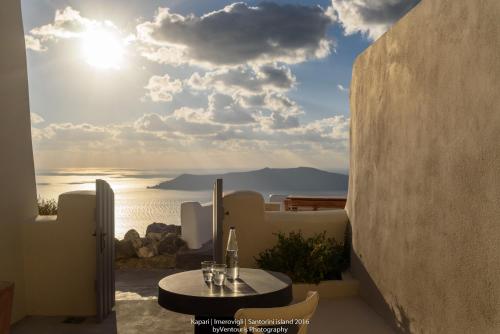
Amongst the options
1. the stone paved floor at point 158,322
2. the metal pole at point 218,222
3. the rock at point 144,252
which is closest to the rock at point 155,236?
the rock at point 144,252

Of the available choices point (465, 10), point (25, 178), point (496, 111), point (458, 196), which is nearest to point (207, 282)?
point (458, 196)

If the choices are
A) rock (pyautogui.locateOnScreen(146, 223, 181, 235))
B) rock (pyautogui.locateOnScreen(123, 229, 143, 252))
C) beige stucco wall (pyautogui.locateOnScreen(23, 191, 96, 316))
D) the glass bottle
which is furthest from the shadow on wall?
rock (pyautogui.locateOnScreen(146, 223, 181, 235))

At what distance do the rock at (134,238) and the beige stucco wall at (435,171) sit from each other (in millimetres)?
4955

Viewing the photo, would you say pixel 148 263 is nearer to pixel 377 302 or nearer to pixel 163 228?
pixel 163 228

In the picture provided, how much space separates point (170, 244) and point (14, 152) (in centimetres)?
440

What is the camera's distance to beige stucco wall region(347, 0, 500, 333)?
3.85 m

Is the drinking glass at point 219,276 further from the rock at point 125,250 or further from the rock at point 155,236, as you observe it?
the rock at point 155,236

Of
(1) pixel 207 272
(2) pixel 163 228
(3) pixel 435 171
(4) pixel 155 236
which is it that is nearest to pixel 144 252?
(4) pixel 155 236

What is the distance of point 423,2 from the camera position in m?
5.27

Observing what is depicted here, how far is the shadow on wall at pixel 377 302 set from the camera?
5.63 metres

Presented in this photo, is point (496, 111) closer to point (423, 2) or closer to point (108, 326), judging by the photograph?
point (423, 2)

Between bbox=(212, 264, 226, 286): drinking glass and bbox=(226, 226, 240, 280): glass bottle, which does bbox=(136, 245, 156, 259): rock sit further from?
bbox=(212, 264, 226, 286): drinking glass

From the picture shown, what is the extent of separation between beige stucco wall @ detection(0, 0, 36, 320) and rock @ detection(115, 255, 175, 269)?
10.6ft

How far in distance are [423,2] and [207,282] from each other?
3548 mm
